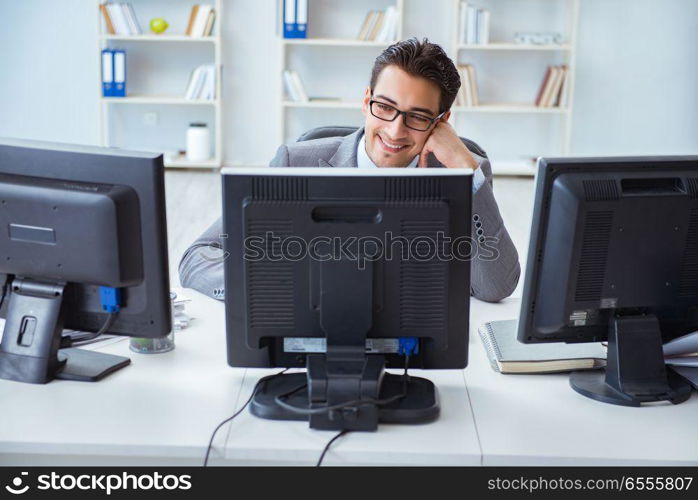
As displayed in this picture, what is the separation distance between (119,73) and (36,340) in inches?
182

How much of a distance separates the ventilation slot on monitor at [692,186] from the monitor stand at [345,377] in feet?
1.96

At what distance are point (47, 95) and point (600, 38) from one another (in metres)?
3.99

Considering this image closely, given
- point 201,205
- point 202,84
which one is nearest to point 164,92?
point 202,84

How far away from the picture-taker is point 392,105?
2221mm

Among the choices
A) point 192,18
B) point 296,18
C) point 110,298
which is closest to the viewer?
point 110,298

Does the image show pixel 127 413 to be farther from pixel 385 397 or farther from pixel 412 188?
pixel 412 188

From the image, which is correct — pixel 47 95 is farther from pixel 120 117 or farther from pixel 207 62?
pixel 207 62

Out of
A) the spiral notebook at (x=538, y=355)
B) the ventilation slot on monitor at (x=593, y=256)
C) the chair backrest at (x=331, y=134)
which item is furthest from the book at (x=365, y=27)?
the ventilation slot on monitor at (x=593, y=256)

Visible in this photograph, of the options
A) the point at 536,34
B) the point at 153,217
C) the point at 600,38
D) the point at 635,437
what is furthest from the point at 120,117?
the point at 635,437

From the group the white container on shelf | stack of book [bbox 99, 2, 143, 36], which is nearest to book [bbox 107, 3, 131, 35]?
stack of book [bbox 99, 2, 143, 36]

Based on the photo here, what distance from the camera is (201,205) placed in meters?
5.36

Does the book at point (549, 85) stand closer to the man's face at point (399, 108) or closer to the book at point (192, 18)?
the book at point (192, 18)

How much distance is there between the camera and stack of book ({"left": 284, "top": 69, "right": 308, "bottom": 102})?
617 centimetres

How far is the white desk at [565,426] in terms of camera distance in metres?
1.46
